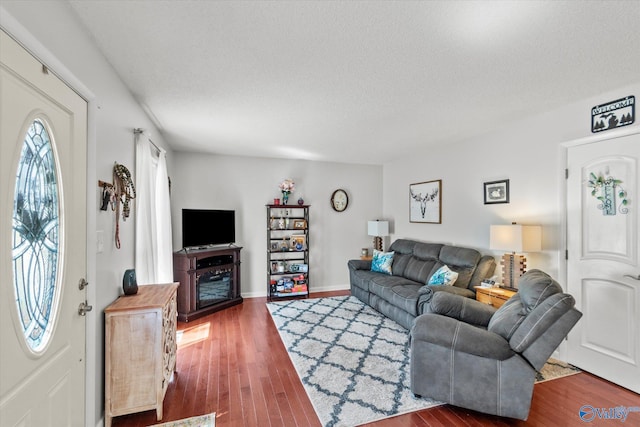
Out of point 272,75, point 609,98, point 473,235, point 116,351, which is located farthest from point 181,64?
point 473,235

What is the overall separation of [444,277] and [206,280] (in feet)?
10.9

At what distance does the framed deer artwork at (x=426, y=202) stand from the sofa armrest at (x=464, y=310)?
2.15 m

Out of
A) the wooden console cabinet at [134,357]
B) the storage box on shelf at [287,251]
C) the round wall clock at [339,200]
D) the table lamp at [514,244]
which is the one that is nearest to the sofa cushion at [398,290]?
the table lamp at [514,244]

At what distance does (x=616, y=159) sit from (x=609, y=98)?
1.78 ft

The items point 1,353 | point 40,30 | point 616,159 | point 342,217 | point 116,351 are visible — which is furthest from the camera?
point 342,217

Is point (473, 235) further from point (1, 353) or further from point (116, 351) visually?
point (1, 353)

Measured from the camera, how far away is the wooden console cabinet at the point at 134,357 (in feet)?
6.18

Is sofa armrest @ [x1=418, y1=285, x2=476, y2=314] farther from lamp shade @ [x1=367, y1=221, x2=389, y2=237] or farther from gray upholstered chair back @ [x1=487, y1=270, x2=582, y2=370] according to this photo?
lamp shade @ [x1=367, y1=221, x2=389, y2=237]

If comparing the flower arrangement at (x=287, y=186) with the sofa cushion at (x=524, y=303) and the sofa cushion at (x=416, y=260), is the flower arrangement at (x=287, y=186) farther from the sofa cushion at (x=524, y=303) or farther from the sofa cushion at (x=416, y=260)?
the sofa cushion at (x=524, y=303)

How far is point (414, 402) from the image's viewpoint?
217 centimetres

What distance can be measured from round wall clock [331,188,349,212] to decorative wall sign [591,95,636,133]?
3682 mm

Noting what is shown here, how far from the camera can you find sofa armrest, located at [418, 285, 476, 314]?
308cm

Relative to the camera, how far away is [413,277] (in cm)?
423

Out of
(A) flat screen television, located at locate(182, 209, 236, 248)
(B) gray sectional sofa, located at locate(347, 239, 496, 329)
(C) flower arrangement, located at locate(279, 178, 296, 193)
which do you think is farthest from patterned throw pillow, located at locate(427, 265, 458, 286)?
(A) flat screen television, located at locate(182, 209, 236, 248)
